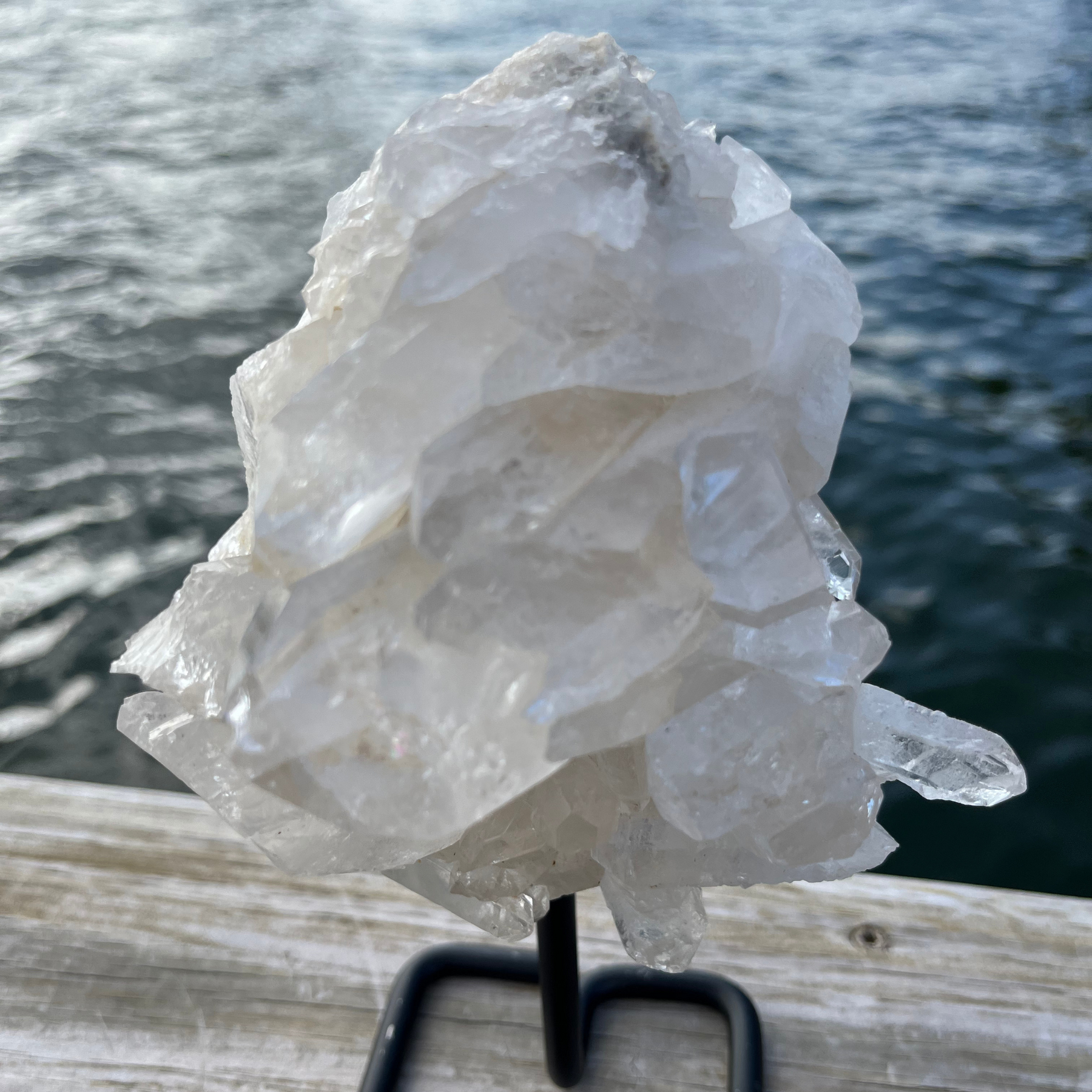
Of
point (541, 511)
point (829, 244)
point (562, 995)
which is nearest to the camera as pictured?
point (541, 511)

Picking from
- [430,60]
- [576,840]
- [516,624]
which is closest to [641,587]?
[516,624]

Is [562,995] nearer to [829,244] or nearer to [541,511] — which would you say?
[541,511]

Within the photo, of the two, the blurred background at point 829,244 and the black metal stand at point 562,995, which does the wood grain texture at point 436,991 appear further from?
the blurred background at point 829,244

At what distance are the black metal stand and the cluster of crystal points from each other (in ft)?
1.19

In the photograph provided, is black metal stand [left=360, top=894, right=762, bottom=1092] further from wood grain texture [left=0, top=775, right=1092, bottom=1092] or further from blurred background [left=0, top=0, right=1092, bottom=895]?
blurred background [left=0, top=0, right=1092, bottom=895]

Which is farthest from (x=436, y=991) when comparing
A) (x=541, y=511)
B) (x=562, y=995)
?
(x=541, y=511)

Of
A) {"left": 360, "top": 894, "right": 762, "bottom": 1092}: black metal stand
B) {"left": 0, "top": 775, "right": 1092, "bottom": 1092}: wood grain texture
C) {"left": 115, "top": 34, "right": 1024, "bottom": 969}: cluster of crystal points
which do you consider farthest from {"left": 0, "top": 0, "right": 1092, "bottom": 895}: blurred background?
{"left": 115, "top": 34, "right": 1024, "bottom": 969}: cluster of crystal points

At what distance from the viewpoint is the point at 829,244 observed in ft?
10.7

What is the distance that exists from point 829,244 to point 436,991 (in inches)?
111

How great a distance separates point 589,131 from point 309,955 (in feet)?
2.77

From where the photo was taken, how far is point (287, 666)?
45 centimetres

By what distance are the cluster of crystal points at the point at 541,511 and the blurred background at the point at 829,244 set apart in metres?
1.48

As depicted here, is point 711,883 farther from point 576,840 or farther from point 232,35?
point 232,35

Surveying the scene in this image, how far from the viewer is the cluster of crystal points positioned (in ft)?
1.44
